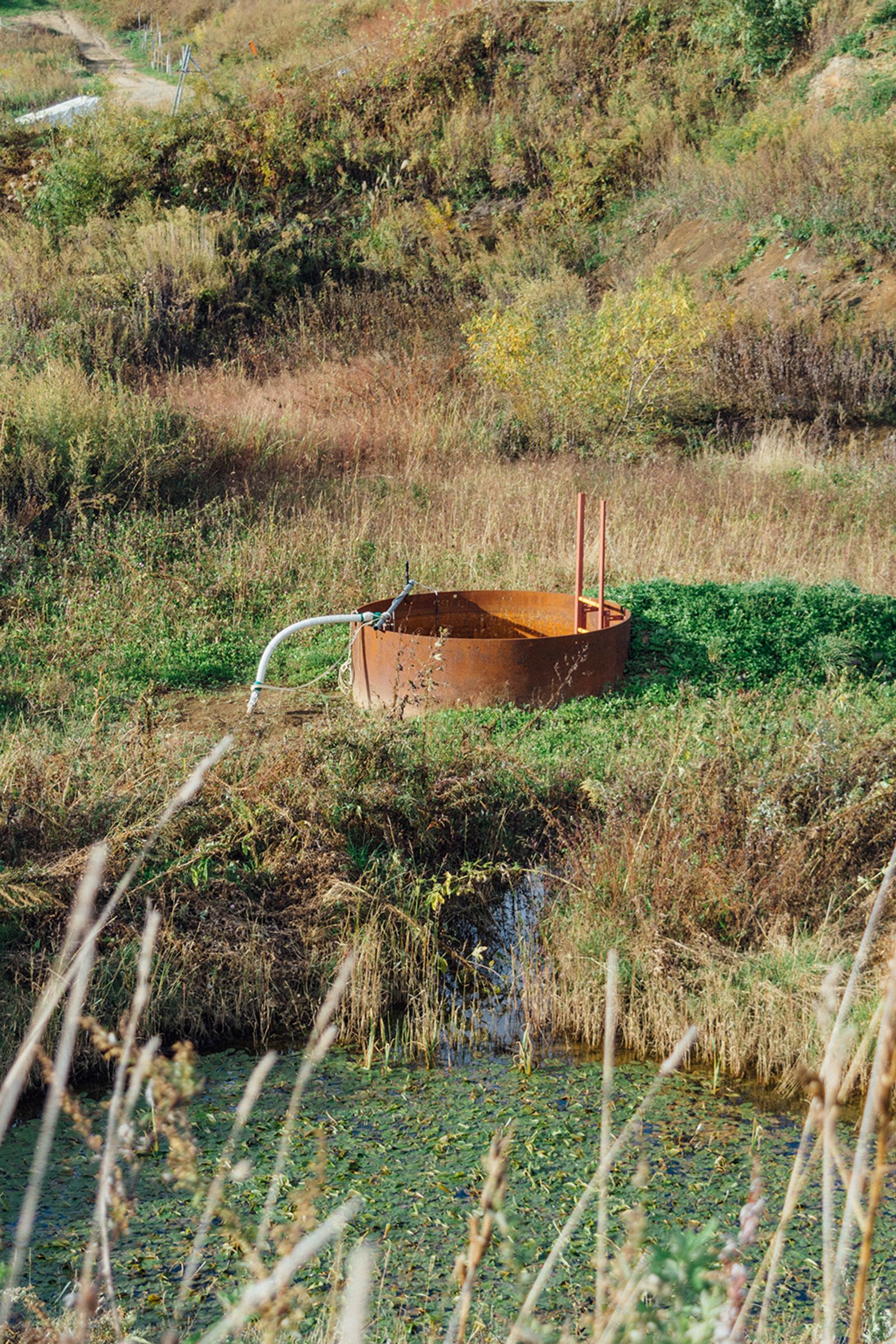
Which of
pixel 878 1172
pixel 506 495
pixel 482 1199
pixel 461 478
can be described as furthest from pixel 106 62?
pixel 878 1172

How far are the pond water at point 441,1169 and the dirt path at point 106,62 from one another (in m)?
20.4

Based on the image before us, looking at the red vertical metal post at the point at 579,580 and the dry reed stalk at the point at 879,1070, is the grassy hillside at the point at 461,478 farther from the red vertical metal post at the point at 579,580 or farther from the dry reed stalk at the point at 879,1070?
the dry reed stalk at the point at 879,1070

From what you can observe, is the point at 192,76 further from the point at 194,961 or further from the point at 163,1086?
the point at 163,1086

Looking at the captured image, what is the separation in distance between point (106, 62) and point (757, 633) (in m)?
29.3

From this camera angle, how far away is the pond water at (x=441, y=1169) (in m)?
3.23

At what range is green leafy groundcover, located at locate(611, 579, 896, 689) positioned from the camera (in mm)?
7137

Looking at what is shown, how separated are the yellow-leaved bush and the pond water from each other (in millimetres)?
9685

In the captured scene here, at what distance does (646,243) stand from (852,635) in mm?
12511

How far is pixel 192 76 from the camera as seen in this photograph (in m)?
21.7

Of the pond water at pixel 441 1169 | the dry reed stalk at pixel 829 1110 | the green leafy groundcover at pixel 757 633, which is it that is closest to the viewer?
the dry reed stalk at pixel 829 1110

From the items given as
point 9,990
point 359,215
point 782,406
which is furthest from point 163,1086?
point 359,215

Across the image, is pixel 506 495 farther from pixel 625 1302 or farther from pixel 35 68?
pixel 35 68

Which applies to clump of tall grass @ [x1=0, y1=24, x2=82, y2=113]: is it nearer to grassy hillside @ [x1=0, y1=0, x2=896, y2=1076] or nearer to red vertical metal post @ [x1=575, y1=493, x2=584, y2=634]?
grassy hillside @ [x1=0, y1=0, x2=896, y2=1076]

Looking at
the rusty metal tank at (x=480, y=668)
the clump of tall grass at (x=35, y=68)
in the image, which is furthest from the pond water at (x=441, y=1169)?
the clump of tall grass at (x=35, y=68)
